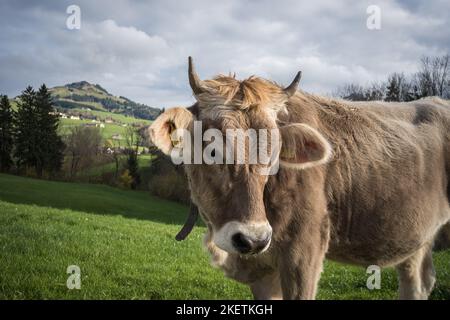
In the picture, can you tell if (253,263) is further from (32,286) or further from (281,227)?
(32,286)

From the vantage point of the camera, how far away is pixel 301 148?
12.3 ft

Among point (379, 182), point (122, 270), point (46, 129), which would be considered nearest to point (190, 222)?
point (379, 182)

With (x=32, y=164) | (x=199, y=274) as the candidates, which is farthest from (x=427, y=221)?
(x=32, y=164)

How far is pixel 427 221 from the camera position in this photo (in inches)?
183

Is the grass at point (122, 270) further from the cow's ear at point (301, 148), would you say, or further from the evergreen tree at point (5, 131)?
the evergreen tree at point (5, 131)

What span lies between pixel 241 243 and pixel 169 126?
1.30 meters

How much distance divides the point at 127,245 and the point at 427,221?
9470 millimetres

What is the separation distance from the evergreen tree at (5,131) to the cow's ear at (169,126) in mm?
54010

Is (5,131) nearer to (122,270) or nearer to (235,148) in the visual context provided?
(122,270)

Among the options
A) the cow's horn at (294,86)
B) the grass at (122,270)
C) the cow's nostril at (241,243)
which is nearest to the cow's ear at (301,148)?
the cow's horn at (294,86)

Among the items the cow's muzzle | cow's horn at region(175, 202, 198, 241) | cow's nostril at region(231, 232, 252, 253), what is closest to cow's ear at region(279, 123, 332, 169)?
the cow's muzzle

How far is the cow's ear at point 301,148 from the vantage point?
3.74m

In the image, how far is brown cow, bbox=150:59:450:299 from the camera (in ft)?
11.2

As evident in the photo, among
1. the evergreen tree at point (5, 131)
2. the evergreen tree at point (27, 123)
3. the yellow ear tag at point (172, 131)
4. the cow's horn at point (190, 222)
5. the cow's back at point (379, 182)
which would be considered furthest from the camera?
the evergreen tree at point (5, 131)
